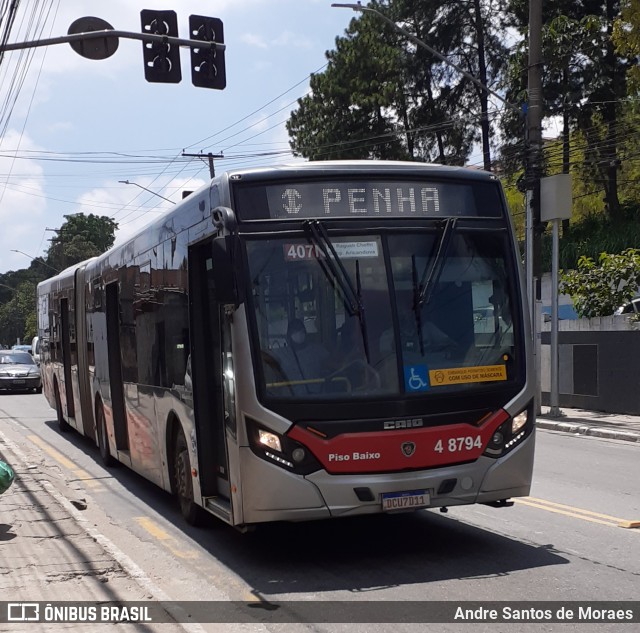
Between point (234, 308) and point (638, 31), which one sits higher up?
point (638, 31)

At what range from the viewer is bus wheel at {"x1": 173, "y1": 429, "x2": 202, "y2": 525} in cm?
882

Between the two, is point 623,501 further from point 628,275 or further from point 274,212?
point 628,275

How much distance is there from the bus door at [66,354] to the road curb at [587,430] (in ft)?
29.4

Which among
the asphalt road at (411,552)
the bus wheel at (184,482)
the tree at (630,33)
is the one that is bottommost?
the asphalt road at (411,552)

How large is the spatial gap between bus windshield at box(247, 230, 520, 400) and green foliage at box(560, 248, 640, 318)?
553 inches

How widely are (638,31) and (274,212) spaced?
43.9 feet

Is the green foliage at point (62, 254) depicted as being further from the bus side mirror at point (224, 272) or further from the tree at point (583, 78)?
the bus side mirror at point (224, 272)

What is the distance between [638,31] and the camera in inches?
712

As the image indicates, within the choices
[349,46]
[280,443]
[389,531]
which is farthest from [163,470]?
[349,46]

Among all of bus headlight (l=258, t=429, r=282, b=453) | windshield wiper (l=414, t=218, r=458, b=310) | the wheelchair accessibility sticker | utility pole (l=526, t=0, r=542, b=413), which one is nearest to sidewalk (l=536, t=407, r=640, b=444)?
utility pole (l=526, t=0, r=542, b=413)

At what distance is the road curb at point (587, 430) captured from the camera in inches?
637

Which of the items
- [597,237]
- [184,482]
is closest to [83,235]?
[597,237]

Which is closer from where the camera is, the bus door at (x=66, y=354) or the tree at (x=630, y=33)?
the bus door at (x=66, y=354)

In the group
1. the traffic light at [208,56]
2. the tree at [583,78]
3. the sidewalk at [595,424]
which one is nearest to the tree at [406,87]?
the tree at [583,78]
